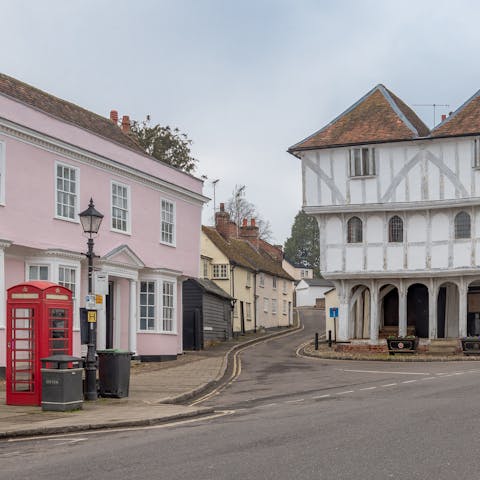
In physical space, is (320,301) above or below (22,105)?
below

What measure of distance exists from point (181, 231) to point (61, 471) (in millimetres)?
24271

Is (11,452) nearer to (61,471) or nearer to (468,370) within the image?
(61,471)

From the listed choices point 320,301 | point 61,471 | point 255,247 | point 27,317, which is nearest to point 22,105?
point 27,317

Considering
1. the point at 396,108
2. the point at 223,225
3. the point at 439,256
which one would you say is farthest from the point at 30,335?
the point at 223,225

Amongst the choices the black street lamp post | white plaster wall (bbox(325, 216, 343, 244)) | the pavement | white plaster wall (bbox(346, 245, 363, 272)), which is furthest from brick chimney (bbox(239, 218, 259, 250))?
the black street lamp post

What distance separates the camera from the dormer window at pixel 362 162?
40.5 meters

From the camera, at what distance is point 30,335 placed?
16734 millimetres

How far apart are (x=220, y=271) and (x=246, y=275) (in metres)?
3.15

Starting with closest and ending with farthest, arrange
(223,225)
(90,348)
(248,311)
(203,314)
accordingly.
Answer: (90,348), (203,314), (248,311), (223,225)

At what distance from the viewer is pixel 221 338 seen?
154ft

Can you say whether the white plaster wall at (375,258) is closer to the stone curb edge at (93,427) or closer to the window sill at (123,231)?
the window sill at (123,231)

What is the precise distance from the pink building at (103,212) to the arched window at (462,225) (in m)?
Answer: 12.3

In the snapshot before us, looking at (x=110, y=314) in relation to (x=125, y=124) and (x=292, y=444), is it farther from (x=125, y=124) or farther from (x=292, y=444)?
(x=292, y=444)

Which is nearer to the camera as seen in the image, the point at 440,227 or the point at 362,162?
the point at 440,227
